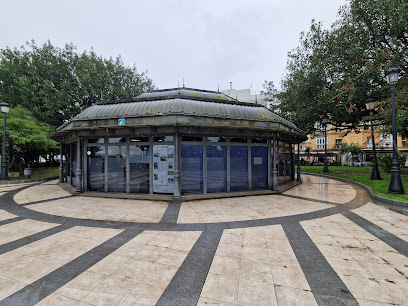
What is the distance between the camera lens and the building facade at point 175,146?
8.30m

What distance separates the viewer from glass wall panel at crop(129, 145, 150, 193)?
8883mm

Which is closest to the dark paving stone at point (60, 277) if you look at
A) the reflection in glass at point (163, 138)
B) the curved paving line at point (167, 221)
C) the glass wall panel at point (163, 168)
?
the curved paving line at point (167, 221)

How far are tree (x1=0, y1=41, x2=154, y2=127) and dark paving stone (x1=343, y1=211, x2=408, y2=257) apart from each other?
80.4ft

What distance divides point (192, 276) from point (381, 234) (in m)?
4.93

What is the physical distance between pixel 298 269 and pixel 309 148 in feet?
156

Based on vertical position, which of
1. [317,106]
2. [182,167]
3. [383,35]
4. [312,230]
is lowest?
[312,230]

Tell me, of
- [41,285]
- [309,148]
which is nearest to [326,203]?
[41,285]

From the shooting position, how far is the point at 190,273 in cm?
317

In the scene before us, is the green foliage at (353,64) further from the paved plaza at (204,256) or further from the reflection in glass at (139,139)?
the reflection in glass at (139,139)

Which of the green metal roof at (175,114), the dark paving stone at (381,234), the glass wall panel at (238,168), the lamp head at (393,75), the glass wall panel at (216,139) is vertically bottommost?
the dark paving stone at (381,234)

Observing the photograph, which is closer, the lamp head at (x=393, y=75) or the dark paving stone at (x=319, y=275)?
the dark paving stone at (x=319, y=275)

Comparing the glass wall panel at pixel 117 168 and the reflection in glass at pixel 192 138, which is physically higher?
the reflection in glass at pixel 192 138

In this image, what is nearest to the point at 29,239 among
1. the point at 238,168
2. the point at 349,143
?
the point at 238,168

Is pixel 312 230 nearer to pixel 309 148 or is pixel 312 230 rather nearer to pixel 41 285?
pixel 41 285
